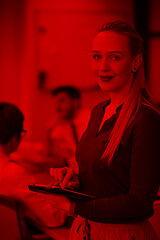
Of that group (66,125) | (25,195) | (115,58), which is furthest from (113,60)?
(66,125)

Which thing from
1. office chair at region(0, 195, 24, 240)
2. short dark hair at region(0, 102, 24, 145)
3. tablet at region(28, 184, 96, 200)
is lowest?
office chair at region(0, 195, 24, 240)

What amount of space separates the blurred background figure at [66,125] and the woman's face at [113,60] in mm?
1869

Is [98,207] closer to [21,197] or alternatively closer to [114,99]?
[114,99]

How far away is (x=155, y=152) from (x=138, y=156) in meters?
0.05

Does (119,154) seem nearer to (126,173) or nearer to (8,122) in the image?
(126,173)

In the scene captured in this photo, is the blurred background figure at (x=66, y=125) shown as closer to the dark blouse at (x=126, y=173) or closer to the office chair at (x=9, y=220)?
the office chair at (x=9, y=220)

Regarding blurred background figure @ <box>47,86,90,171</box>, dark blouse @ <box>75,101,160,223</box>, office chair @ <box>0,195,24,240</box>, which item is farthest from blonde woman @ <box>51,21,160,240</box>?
blurred background figure @ <box>47,86,90,171</box>

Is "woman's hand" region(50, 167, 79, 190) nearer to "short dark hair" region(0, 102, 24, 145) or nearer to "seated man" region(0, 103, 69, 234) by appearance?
"seated man" region(0, 103, 69, 234)

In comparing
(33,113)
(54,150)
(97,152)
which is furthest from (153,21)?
(97,152)

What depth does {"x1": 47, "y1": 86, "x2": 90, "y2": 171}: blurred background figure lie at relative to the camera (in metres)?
3.20

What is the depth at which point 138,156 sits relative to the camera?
1.11m

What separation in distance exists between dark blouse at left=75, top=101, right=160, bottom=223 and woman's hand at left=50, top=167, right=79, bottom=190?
0.16 ft

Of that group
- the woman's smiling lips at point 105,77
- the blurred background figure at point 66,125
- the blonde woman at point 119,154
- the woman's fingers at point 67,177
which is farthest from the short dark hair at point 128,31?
the blurred background figure at point 66,125

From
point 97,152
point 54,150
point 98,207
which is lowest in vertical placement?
point 54,150
